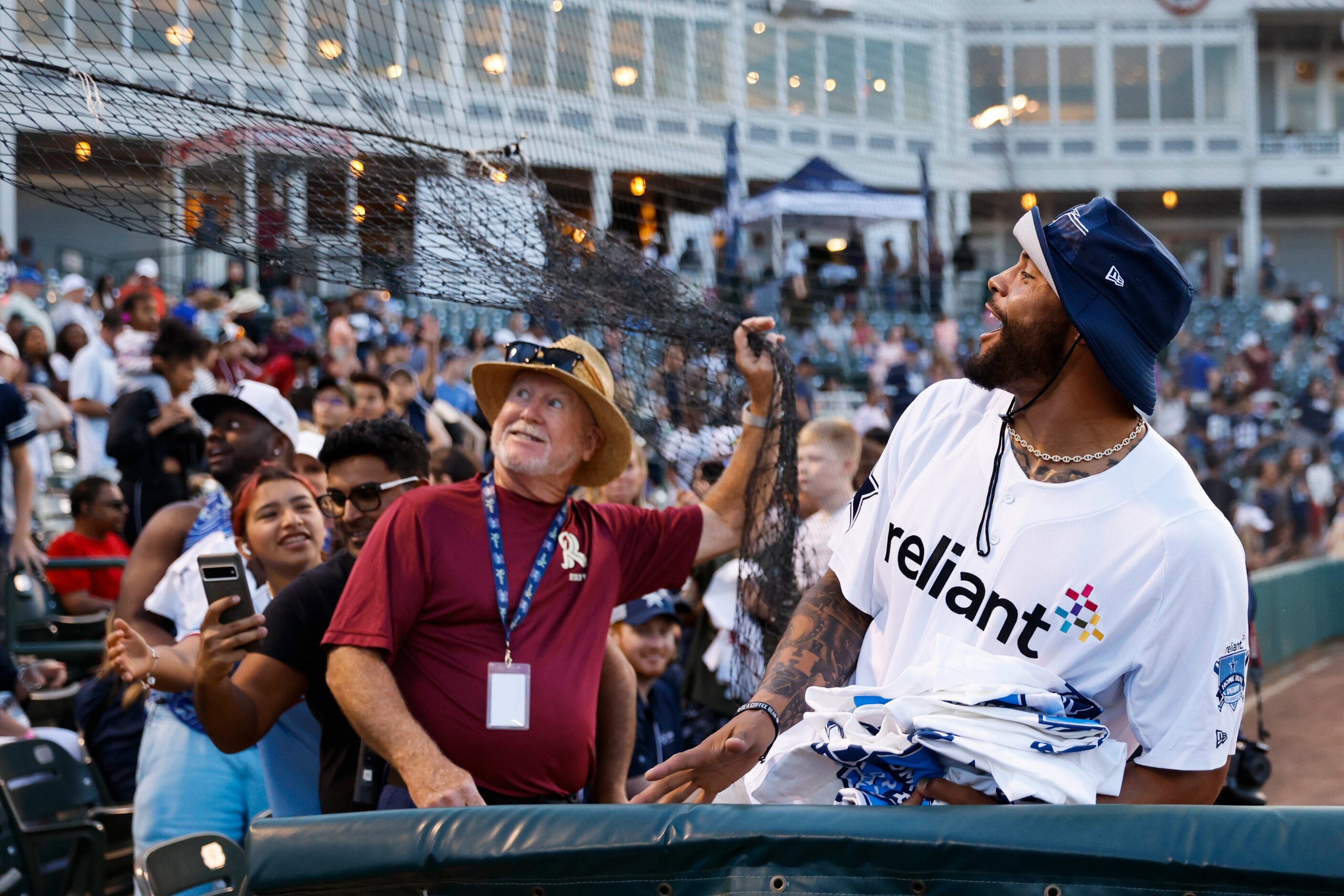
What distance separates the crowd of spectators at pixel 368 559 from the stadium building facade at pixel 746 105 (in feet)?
3.02

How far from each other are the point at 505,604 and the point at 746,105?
35.8 ft

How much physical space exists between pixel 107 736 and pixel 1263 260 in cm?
3269

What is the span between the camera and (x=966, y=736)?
1.89 m

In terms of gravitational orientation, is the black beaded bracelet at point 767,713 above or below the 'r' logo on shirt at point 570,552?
below

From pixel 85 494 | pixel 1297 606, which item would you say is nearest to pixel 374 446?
pixel 85 494

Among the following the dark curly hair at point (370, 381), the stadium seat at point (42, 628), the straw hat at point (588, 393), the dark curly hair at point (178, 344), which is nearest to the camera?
the straw hat at point (588, 393)

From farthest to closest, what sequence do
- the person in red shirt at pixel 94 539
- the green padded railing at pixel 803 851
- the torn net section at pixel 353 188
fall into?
the person in red shirt at pixel 94 539 → the torn net section at pixel 353 188 → the green padded railing at pixel 803 851

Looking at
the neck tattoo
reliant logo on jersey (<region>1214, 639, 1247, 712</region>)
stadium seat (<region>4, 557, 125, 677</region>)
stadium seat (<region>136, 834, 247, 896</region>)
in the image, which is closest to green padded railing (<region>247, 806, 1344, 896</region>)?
reliant logo on jersey (<region>1214, 639, 1247, 712</region>)

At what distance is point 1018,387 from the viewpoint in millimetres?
2295

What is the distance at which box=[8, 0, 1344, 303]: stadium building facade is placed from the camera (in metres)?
3.67

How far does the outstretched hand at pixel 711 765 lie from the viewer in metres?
2.14

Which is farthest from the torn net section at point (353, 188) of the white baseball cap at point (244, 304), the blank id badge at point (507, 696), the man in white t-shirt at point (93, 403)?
the white baseball cap at point (244, 304)

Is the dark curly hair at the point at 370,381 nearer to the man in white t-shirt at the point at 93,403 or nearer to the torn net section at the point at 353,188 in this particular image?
the man in white t-shirt at the point at 93,403

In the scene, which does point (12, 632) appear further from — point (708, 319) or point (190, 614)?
point (708, 319)
